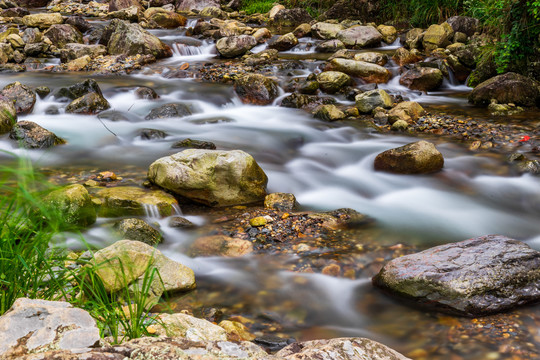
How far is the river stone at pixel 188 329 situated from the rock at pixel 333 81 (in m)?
Answer: 8.20

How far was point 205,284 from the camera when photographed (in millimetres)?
3801

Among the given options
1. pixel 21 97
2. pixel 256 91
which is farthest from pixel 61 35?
pixel 256 91

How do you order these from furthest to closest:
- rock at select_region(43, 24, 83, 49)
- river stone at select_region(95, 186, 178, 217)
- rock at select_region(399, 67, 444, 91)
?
rock at select_region(43, 24, 83, 49), rock at select_region(399, 67, 444, 91), river stone at select_region(95, 186, 178, 217)

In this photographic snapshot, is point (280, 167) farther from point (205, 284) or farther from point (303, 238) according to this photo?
point (205, 284)

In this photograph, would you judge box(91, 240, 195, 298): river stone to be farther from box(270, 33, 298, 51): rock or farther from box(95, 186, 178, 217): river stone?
box(270, 33, 298, 51): rock

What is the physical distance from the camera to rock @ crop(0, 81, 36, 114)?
27.5ft

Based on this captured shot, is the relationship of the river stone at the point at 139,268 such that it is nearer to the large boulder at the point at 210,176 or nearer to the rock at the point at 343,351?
the rock at the point at 343,351

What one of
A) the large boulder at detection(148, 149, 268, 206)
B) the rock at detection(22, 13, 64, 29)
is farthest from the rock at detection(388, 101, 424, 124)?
the rock at detection(22, 13, 64, 29)

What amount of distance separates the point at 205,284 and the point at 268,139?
4405 mm

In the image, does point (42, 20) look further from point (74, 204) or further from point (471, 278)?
point (471, 278)

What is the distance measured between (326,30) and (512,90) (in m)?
7.79

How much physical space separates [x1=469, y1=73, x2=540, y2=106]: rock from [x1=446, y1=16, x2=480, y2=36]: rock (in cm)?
516

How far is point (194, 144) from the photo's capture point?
694cm

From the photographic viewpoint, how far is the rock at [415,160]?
243 inches
